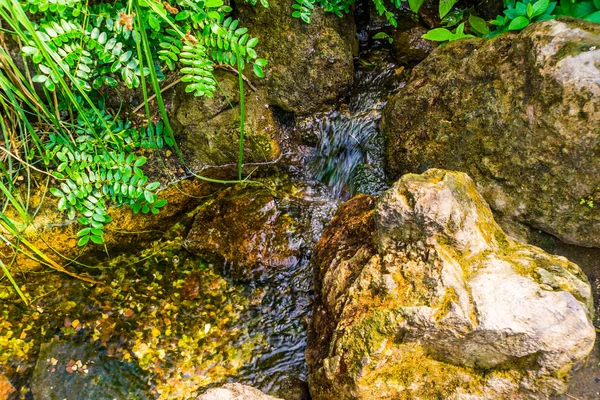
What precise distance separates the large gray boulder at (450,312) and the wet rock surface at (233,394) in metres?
0.43

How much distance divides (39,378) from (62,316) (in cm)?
43

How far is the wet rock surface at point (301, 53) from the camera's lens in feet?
11.0

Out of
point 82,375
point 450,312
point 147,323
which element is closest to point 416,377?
point 450,312

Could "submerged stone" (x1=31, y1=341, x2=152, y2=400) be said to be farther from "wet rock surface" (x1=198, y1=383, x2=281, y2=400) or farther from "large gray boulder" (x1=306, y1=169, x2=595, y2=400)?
"large gray boulder" (x1=306, y1=169, x2=595, y2=400)

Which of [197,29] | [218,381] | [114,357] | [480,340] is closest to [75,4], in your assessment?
[197,29]

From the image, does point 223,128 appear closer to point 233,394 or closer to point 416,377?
point 233,394

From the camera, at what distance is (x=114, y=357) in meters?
2.68

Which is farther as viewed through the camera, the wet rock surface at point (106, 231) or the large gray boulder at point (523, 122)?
the wet rock surface at point (106, 231)

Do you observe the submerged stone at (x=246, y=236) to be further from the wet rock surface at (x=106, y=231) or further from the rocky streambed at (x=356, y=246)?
the wet rock surface at (x=106, y=231)

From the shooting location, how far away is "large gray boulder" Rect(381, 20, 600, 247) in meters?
2.28

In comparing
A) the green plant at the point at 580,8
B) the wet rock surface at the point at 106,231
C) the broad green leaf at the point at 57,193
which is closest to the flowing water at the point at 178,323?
the wet rock surface at the point at 106,231

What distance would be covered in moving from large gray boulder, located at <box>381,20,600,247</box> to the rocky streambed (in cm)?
1

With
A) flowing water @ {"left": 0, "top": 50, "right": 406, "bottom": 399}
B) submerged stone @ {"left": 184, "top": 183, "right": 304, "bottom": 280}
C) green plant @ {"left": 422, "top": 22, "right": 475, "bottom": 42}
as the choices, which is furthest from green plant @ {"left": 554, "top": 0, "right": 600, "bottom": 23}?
submerged stone @ {"left": 184, "top": 183, "right": 304, "bottom": 280}

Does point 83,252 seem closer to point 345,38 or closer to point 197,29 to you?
point 197,29
